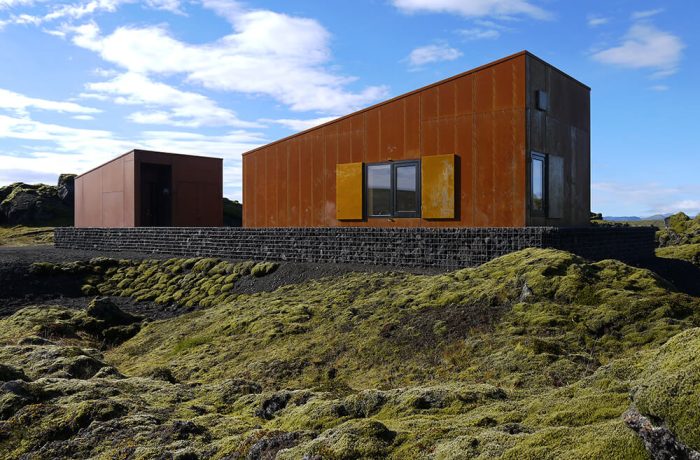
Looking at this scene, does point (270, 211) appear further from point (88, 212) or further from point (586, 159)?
point (88, 212)

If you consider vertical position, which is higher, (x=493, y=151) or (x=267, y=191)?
Answer: (x=493, y=151)

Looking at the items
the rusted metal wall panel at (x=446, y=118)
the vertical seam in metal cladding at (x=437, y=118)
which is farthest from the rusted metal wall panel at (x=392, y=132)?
the rusted metal wall panel at (x=446, y=118)

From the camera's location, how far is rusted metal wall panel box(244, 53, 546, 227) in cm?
1595

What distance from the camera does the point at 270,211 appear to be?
22.2 metres

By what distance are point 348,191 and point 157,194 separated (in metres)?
16.5

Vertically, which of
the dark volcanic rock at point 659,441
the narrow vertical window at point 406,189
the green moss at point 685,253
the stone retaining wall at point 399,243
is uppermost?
the narrow vertical window at point 406,189

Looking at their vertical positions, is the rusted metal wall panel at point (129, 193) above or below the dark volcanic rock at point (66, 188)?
below

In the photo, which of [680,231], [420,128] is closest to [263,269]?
[420,128]

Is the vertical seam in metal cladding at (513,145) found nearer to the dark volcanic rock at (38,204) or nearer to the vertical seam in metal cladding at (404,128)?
the vertical seam in metal cladding at (404,128)

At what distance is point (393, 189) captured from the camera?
1831 cm

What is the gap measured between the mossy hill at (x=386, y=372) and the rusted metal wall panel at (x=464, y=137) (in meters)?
3.66

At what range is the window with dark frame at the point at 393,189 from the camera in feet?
58.4

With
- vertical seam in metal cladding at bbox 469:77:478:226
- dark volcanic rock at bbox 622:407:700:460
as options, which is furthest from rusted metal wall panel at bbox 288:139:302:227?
dark volcanic rock at bbox 622:407:700:460

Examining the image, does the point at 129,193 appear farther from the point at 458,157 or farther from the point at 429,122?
the point at 458,157
